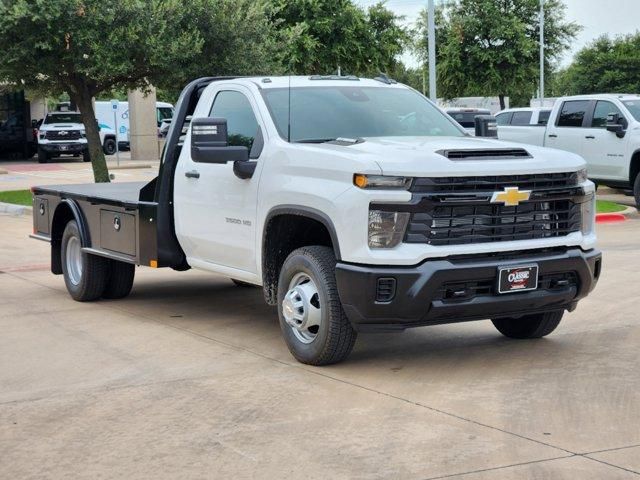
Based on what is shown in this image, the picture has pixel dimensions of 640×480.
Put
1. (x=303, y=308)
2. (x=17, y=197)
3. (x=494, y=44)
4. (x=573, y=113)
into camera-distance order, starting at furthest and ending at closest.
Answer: (x=494, y=44) < (x=17, y=197) < (x=573, y=113) < (x=303, y=308)

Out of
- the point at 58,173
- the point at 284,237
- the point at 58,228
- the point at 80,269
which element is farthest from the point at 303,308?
the point at 58,173

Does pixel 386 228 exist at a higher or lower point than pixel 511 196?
lower

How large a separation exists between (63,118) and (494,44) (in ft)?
69.2

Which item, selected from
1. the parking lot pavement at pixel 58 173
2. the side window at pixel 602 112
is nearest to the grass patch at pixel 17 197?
the parking lot pavement at pixel 58 173

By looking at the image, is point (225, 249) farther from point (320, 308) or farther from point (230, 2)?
point (230, 2)

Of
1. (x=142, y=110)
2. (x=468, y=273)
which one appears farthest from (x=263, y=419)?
(x=142, y=110)

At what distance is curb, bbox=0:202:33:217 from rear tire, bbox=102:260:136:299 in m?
10.8

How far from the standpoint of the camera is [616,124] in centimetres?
1969

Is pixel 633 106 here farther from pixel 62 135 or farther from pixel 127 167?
pixel 62 135

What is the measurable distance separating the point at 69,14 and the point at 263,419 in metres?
15.8

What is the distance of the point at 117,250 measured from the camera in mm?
9844

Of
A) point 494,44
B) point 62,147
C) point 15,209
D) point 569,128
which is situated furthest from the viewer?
point 494,44

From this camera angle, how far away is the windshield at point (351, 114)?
27.2 feet

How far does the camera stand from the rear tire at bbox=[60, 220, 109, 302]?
10531mm
